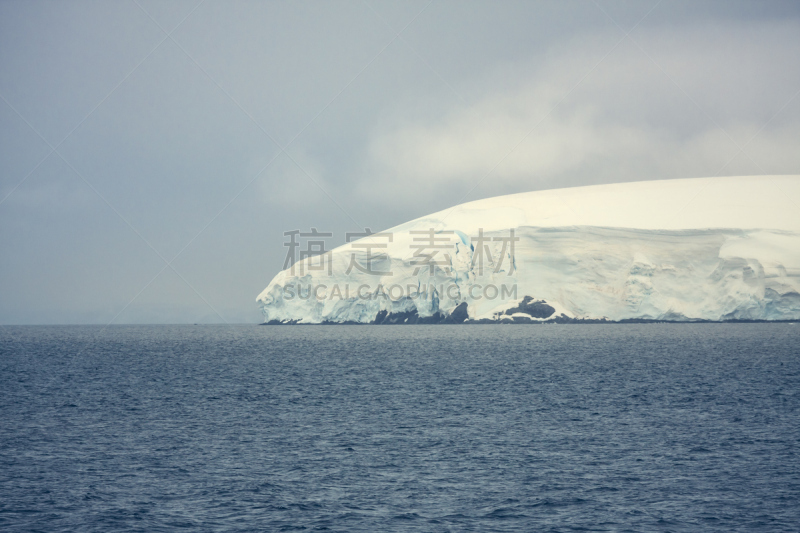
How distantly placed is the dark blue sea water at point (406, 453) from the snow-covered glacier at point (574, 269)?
129 ft

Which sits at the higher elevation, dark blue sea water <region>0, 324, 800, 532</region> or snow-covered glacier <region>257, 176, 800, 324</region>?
snow-covered glacier <region>257, 176, 800, 324</region>

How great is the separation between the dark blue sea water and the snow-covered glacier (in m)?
39.3

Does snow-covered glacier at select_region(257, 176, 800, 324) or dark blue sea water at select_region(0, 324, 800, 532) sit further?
snow-covered glacier at select_region(257, 176, 800, 324)

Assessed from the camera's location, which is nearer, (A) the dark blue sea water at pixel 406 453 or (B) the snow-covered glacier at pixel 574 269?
(A) the dark blue sea water at pixel 406 453

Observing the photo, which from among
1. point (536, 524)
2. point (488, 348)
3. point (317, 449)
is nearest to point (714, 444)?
point (536, 524)

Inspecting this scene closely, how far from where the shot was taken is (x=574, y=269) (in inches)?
2874

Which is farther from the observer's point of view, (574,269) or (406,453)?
(574,269)

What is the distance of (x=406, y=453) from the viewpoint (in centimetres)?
1544

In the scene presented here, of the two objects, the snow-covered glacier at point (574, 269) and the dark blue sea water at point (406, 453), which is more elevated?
the snow-covered glacier at point (574, 269)

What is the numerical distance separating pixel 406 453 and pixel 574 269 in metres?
60.6

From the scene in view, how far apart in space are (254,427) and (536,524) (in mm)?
10298

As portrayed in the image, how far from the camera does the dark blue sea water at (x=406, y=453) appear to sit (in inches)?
441

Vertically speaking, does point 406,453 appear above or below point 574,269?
below

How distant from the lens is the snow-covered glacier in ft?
226
